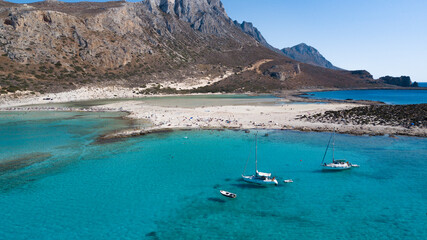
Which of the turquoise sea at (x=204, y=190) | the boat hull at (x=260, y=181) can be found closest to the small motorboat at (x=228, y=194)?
the turquoise sea at (x=204, y=190)

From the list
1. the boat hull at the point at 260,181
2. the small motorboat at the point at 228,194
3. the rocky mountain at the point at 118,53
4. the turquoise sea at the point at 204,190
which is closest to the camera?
the turquoise sea at the point at 204,190

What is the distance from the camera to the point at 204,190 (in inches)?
993

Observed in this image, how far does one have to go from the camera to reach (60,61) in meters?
117

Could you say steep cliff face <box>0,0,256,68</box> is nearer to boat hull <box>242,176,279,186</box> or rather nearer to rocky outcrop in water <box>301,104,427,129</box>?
rocky outcrop in water <box>301,104,427,129</box>

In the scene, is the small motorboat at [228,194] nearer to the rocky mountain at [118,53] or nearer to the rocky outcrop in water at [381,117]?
the rocky outcrop in water at [381,117]

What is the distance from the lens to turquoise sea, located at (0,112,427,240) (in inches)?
760

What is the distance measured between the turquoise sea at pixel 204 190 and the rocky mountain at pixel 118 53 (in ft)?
255

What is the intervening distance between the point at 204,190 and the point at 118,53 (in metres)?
133

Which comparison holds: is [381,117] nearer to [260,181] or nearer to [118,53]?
[260,181]

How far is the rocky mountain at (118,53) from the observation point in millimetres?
108438

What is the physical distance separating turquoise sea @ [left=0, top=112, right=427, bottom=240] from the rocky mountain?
3062 inches

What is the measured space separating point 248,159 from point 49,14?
140 meters

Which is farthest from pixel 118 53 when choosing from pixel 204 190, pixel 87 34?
pixel 204 190

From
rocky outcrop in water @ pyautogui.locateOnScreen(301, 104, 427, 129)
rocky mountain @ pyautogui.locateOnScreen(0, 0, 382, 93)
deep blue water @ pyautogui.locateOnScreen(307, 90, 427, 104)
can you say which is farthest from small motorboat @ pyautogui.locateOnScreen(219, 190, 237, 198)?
deep blue water @ pyautogui.locateOnScreen(307, 90, 427, 104)
